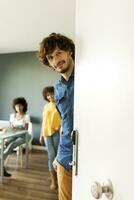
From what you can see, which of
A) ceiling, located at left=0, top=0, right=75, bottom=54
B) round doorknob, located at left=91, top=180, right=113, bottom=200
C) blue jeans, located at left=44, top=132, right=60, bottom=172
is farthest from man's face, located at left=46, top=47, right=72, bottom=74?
blue jeans, located at left=44, top=132, right=60, bottom=172

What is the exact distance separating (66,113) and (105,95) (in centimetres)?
77

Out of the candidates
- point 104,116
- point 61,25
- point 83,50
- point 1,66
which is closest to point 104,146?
point 104,116

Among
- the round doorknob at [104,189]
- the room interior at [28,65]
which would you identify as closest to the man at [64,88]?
the round doorknob at [104,189]

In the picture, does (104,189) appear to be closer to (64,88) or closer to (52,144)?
(64,88)

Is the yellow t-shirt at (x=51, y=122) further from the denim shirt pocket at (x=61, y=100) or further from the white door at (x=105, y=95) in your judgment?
the white door at (x=105, y=95)

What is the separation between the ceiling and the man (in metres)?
1.58

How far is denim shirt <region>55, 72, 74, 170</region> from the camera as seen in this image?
1585mm

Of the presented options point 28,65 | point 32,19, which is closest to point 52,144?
point 32,19

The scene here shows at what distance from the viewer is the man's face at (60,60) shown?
1.53 meters

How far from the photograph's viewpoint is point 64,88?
1.61 metres

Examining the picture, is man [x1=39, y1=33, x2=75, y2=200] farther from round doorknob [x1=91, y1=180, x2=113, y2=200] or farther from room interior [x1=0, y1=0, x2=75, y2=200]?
room interior [x1=0, y1=0, x2=75, y2=200]

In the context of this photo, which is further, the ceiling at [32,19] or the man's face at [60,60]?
the ceiling at [32,19]

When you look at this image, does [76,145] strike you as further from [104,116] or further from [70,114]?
[70,114]

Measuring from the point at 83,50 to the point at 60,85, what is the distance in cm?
61
